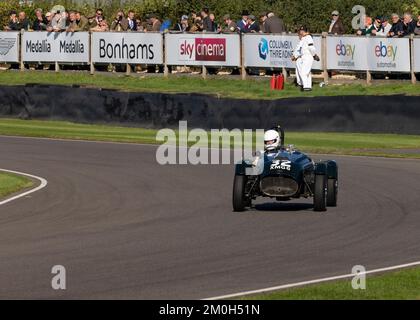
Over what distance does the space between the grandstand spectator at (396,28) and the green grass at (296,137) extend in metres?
4.19

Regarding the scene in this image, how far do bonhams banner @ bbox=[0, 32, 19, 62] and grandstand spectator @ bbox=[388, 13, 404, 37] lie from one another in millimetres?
13687

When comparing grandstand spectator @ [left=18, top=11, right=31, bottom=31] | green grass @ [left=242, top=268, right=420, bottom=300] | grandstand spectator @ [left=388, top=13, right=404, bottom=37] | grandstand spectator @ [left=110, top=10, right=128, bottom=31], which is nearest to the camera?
green grass @ [left=242, top=268, right=420, bottom=300]

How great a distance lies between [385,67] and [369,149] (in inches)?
239

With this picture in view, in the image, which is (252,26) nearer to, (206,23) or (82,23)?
(206,23)

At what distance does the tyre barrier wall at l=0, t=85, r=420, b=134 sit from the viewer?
28.2 meters

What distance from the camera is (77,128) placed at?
32438mm

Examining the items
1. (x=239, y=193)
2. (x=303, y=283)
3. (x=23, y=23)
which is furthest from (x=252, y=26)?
(x=303, y=283)

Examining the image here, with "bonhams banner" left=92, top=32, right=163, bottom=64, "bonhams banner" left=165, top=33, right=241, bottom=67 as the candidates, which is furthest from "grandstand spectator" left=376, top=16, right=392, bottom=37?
"bonhams banner" left=92, top=32, right=163, bottom=64

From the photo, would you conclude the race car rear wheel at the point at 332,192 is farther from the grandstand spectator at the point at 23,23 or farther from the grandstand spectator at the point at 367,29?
the grandstand spectator at the point at 23,23

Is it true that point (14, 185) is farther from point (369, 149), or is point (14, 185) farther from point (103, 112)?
point (103, 112)

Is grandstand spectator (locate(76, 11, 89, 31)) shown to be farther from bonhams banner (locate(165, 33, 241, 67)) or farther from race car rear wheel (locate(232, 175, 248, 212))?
race car rear wheel (locate(232, 175, 248, 212))

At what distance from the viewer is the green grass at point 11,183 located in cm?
1974

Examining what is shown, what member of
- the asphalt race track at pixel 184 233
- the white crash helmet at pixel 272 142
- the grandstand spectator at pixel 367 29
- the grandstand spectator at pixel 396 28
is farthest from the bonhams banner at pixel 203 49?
the white crash helmet at pixel 272 142
